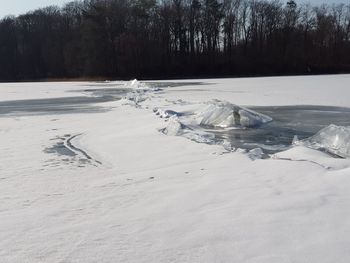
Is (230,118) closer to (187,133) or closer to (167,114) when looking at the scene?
(187,133)

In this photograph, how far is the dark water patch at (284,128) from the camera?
869 cm

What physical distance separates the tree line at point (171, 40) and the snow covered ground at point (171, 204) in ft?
182

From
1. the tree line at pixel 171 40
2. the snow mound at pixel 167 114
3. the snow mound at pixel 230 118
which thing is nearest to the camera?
the snow mound at pixel 230 118

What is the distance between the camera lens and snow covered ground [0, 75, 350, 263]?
3.79 metres

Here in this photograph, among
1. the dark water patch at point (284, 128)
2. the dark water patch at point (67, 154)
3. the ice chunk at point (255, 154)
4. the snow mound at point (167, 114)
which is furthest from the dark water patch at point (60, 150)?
the snow mound at point (167, 114)

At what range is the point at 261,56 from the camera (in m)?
69.9

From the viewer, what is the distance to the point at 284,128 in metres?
10.6

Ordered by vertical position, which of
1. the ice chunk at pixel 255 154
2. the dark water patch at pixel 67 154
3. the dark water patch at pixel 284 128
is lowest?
the dark water patch at pixel 284 128

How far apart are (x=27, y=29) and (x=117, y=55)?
21802mm

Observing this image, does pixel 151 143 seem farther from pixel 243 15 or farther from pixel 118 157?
pixel 243 15

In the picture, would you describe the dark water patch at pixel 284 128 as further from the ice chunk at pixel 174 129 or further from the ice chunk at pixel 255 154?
the ice chunk at pixel 174 129

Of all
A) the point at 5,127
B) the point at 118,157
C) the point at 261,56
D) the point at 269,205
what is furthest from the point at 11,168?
the point at 261,56

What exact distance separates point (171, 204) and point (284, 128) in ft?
20.1

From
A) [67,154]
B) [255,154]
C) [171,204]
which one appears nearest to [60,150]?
[67,154]
